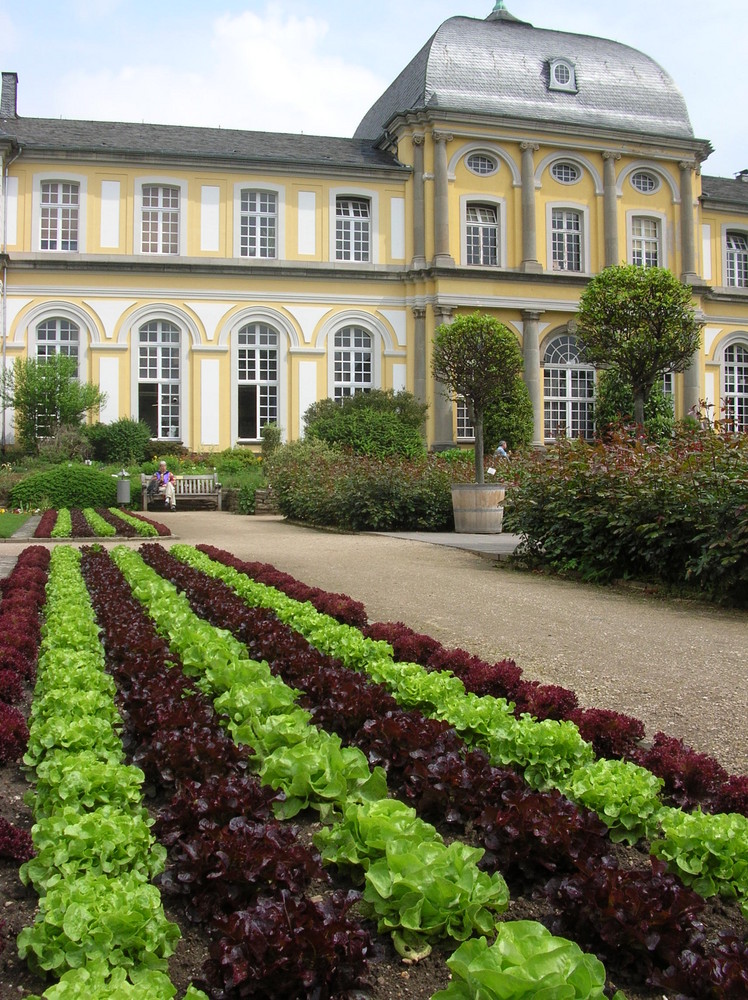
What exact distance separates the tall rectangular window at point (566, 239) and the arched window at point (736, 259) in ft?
23.4

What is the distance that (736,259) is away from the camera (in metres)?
37.8

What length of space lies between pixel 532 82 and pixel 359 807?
35.3 meters

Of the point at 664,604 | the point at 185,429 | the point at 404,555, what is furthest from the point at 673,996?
the point at 185,429

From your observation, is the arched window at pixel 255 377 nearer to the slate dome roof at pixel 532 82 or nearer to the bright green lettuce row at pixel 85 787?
the slate dome roof at pixel 532 82

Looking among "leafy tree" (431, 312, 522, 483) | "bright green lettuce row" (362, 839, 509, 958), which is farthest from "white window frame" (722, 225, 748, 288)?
"bright green lettuce row" (362, 839, 509, 958)

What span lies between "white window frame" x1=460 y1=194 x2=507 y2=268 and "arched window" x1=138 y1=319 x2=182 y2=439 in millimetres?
10389

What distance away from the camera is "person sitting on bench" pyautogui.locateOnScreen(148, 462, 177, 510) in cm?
2338

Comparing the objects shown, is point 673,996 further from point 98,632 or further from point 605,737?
point 98,632

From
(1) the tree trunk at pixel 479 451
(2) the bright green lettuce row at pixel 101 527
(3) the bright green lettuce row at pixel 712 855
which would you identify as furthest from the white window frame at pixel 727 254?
(3) the bright green lettuce row at pixel 712 855

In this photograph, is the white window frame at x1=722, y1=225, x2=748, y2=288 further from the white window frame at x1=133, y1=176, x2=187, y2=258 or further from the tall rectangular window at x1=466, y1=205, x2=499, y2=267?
the white window frame at x1=133, y1=176, x2=187, y2=258

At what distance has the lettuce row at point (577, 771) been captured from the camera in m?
2.50

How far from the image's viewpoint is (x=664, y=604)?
7785 mm

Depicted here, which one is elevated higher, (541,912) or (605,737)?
(605,737)

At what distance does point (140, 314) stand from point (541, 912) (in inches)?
1190
